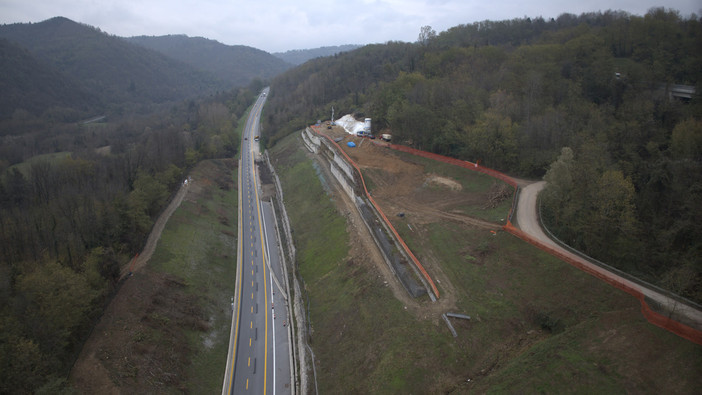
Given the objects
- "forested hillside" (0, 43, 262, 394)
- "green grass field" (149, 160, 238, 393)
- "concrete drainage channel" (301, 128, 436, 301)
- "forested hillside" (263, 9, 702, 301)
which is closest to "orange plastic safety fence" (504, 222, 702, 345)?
"forested hillside" (263, 9, 702, 301)

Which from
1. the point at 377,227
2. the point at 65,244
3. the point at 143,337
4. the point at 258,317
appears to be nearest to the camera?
the point at 143,337

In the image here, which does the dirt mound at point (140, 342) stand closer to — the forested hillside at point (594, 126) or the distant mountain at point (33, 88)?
the forested hillside at point (594, 126)

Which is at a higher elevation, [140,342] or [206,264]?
[206,264]

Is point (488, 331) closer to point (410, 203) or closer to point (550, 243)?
point (550, 243)

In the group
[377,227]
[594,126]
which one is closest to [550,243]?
[377,227]

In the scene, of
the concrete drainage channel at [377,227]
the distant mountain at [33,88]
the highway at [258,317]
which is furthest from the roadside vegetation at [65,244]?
the distant mountain at [33,88]

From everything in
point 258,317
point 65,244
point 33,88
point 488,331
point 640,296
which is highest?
point 33,88
